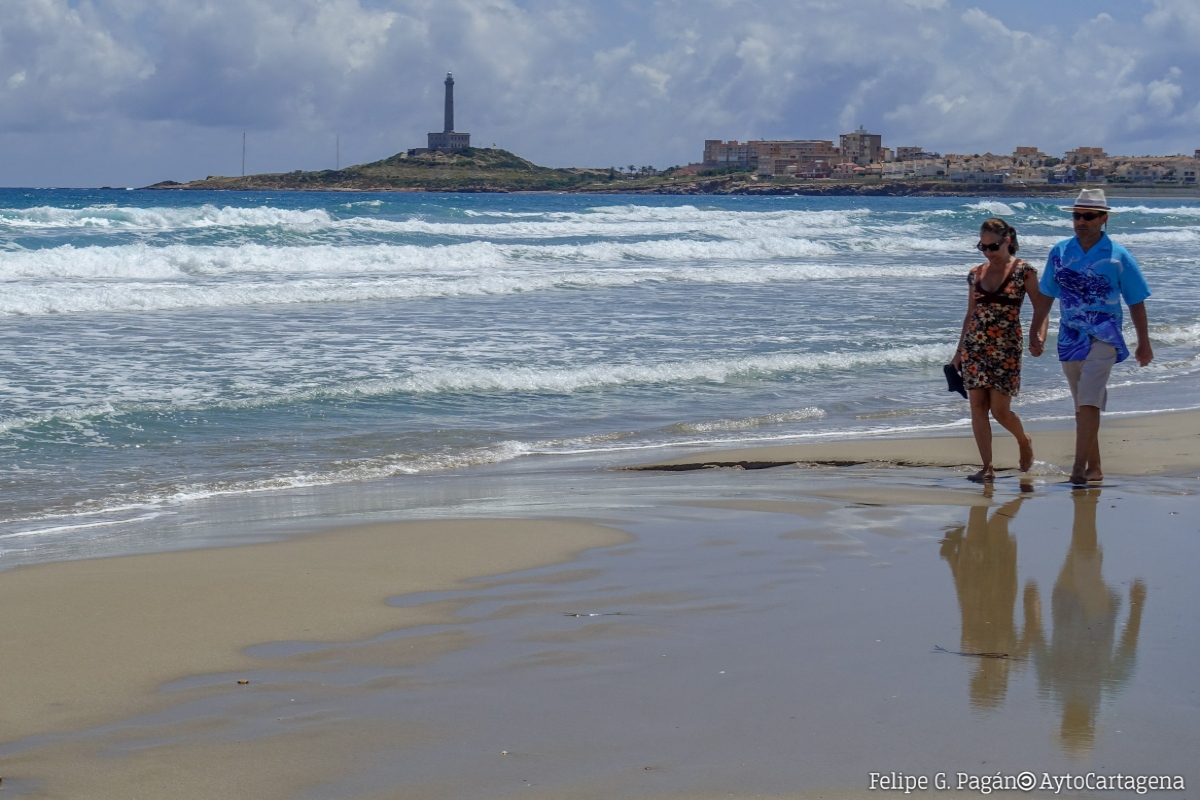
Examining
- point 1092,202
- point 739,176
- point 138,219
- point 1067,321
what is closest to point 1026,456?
point 1067,321

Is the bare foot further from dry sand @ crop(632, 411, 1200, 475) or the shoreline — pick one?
the shoreline

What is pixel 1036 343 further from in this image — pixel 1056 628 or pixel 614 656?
pixel 614 656

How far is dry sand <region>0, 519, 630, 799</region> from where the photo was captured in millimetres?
2828

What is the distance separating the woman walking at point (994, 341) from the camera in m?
6.40

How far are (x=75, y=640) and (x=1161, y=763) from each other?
3.22 metres

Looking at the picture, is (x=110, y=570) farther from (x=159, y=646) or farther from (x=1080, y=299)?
(x=1080, y=299)

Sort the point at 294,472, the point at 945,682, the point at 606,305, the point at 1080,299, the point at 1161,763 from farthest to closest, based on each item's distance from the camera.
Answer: the point at 606,305
the point at 294,472
the point at 1080,299
the point at 945,682
the point at 1161,763

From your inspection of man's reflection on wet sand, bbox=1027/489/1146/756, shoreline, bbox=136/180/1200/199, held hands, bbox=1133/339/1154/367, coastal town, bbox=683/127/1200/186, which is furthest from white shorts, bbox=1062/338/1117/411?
coastal town, bbox=683/127/1200/186

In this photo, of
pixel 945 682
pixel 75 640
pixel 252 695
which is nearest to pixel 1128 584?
pixel 945 682

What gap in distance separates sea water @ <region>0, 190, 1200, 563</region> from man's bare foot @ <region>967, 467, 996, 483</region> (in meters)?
1.78

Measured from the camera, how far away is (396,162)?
498 feet

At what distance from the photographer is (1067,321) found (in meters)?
6.20

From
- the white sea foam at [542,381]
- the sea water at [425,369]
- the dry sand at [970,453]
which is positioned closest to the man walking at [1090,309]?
the dry sand at [970,453]

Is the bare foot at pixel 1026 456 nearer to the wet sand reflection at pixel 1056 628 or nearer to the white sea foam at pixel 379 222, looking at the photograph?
the wet sand reflection at pixel 1056 628
